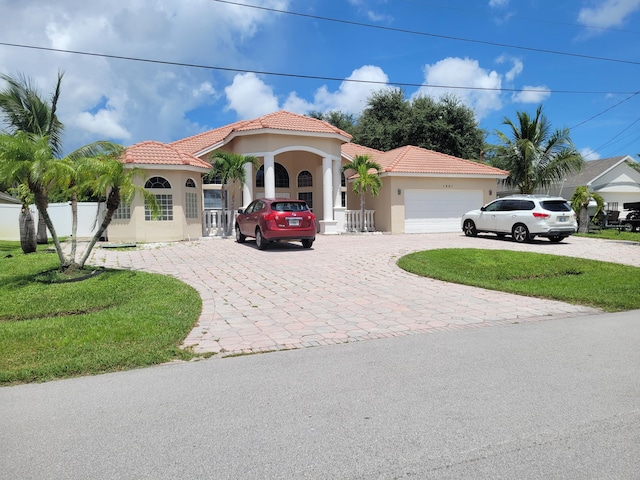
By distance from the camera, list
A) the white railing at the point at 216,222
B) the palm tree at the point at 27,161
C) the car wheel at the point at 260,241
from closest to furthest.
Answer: the palm tree at the point at 27,161 < the car wheel at the point at 260,241 < the white railing at the point at 216,222

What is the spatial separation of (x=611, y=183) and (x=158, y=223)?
31015mm

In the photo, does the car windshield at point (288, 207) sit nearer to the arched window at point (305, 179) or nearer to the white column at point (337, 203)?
the white column at point (337, 203)

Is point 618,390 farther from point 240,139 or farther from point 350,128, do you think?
point 350,128

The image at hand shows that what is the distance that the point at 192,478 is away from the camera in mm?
2885

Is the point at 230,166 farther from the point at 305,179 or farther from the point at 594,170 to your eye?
the point at 594,170

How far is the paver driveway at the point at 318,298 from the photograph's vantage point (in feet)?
20.8

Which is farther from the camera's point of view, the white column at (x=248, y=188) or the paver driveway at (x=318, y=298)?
the white column at (x=248, y=188)

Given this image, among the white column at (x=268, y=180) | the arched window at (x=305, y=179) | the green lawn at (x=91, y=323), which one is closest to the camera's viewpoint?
the green lawn at (x=91, y=323)

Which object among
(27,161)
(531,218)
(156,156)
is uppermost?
(156,156)

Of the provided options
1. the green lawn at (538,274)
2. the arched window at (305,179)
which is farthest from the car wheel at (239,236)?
the arched window at (305,179)

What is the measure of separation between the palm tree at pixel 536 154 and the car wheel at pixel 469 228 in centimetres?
747

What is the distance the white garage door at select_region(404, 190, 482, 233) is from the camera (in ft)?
76.2

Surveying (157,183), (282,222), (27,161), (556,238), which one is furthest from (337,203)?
(27,161)

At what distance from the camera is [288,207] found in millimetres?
15359
